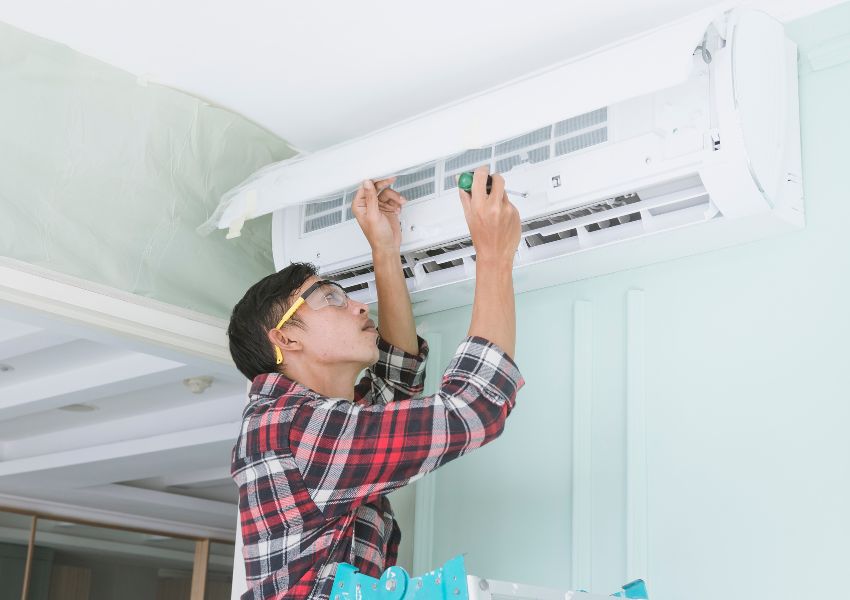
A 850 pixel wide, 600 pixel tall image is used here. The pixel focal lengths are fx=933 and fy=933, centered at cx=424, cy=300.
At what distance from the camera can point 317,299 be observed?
1.54 m

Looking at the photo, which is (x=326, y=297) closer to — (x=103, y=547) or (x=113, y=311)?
(x=113, y=311)

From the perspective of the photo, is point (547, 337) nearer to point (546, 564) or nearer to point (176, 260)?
point (546, 564)

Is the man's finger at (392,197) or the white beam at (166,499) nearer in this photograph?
the man's finger at (392,197)

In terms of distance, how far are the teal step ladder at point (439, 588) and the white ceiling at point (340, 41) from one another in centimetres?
95

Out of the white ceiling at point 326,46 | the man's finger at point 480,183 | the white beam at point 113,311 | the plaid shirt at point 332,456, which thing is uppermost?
the white ceiling at point 326,46

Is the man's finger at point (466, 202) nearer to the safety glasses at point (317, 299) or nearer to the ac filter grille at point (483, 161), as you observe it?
the ac filter grille at point (483, 161)

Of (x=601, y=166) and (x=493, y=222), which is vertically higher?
(x=601, y=166)

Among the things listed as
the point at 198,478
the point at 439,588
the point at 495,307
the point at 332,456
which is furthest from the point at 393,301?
the point at 198,478

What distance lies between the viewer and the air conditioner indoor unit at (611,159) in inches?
53.2

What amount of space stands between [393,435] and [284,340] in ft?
1.13

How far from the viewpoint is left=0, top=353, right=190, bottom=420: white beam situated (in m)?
3.11

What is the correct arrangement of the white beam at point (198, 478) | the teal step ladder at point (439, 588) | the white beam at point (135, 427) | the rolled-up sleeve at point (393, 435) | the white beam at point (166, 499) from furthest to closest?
the white beam at point (166, 499)
the white beam at point (198, 478)
the white beam at point (135, 427)
the rolled-up sleeve at point (393, 435)
the teal step ladder at point (439, 588)

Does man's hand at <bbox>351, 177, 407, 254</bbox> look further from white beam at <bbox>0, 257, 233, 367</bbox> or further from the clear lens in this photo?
white beam at <bbox>0, 257, 233, 367</bbox>

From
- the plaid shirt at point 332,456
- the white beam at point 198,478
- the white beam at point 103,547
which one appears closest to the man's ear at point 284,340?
the plaid shirt at point 332,456
